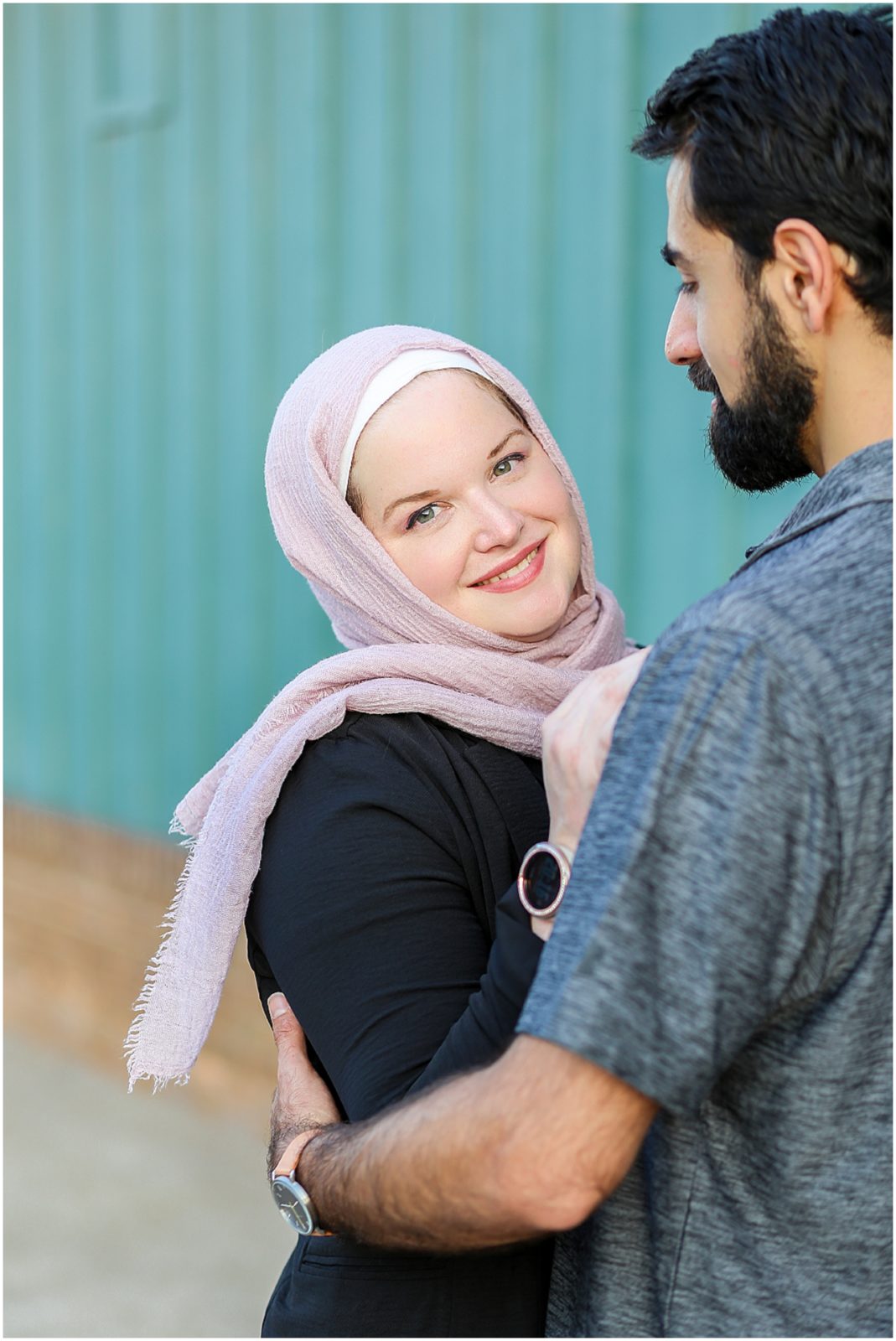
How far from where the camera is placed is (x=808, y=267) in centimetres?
136

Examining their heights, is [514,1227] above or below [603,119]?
below

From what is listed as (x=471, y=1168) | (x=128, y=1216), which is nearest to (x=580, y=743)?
(x=471, y=1168)

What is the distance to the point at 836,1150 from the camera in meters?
1.26

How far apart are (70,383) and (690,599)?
3062 mm

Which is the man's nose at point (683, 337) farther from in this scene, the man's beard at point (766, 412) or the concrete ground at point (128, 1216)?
the concrete ground at point (128, 1216)

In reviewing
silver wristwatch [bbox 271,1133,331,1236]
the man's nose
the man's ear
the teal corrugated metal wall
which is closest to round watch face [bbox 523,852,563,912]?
silver wristwatch [bbox 271,1133,331,1236]

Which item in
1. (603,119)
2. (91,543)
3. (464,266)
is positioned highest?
(603,119)

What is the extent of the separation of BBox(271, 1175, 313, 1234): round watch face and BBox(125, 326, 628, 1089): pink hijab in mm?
317

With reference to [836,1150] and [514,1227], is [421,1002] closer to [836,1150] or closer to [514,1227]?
[514,1227]

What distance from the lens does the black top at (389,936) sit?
5.20 ft

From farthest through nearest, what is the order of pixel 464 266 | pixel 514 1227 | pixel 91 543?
pixel 91 543 → pixel 464 266 → pixel 514 1227

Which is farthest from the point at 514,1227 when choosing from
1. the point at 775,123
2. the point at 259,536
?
the point at 259,536

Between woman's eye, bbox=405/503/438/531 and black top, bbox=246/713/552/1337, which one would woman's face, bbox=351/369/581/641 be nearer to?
woman's eye, bbox=405/503/438/531

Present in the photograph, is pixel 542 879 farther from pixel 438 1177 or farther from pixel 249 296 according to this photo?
pixel 249 296
